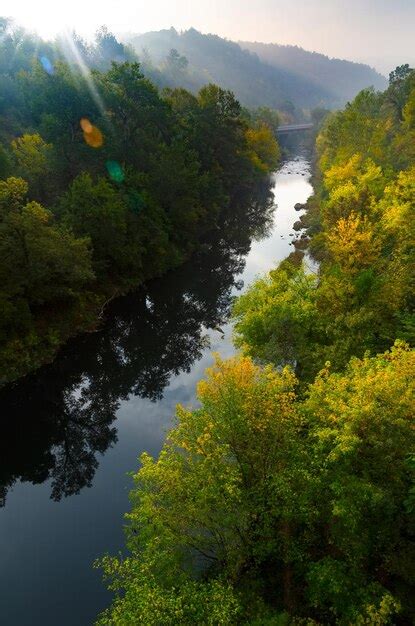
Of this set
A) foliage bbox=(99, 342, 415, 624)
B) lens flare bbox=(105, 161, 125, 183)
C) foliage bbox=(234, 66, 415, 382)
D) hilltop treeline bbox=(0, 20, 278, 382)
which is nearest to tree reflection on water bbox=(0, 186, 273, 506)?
hilltop treeline bbox=(0, 20, 278, 382)

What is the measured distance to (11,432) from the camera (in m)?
35.1

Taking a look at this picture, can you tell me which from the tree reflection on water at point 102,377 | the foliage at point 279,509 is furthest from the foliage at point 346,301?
the tree reflection on water at point 102,377

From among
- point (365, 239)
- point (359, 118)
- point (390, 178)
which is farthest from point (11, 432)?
point (359, 118)

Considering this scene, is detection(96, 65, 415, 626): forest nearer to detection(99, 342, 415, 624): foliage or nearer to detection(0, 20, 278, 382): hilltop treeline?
detection(99, 342, 415, 624): foliage

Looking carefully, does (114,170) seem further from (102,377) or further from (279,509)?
(279,509)

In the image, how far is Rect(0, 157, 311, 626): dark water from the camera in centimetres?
2447

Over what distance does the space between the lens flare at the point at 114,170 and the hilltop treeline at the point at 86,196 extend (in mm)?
148

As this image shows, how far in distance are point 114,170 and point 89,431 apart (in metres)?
41.3

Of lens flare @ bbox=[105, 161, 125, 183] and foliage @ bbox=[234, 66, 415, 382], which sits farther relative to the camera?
lens flare @ bbox=[105, 161, 125, 183]

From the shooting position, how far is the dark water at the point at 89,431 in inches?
963

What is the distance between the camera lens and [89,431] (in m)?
36.2

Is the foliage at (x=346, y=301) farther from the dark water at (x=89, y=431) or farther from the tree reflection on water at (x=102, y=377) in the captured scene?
the tree reflection on water at (x=102, y=377)

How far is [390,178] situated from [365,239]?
3452cm

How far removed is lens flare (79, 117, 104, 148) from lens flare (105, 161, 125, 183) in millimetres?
2964
